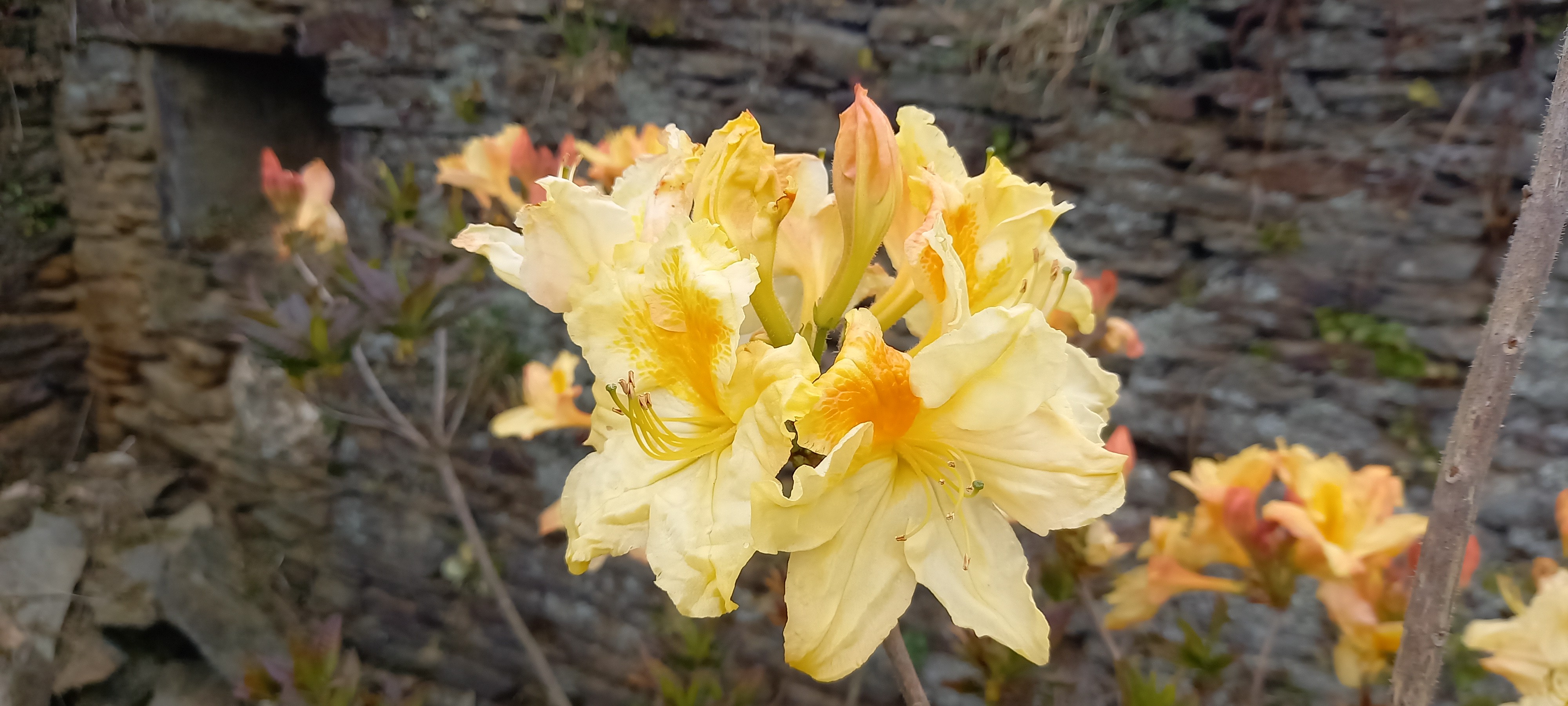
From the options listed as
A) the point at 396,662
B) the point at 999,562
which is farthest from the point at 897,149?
the point at 396,662

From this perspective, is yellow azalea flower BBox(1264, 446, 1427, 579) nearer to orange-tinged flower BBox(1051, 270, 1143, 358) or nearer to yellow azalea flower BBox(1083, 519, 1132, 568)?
yellow azalea flower BBox(1083, 519, 1132, 568)

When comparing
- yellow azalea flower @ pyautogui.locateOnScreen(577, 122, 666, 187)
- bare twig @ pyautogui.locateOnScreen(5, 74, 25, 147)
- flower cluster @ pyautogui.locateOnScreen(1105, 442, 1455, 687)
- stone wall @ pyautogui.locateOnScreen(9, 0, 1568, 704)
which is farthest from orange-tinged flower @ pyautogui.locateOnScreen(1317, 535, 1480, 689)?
bare twig @ pyautogui.locateOnScreen(5, 74, 25, 147)

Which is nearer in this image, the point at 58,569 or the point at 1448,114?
the point at 1448,114

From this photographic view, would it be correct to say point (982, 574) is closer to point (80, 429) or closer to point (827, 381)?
point (827, 381)

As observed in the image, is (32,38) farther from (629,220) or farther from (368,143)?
(629,220)

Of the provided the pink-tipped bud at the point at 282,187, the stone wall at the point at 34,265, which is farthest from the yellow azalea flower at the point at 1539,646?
the stone wall at the point at 34,265

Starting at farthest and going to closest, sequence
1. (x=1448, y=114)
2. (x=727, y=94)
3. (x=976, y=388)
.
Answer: (x=727, y=94) → (x=1448, y=114) → (x=976, y=388)
